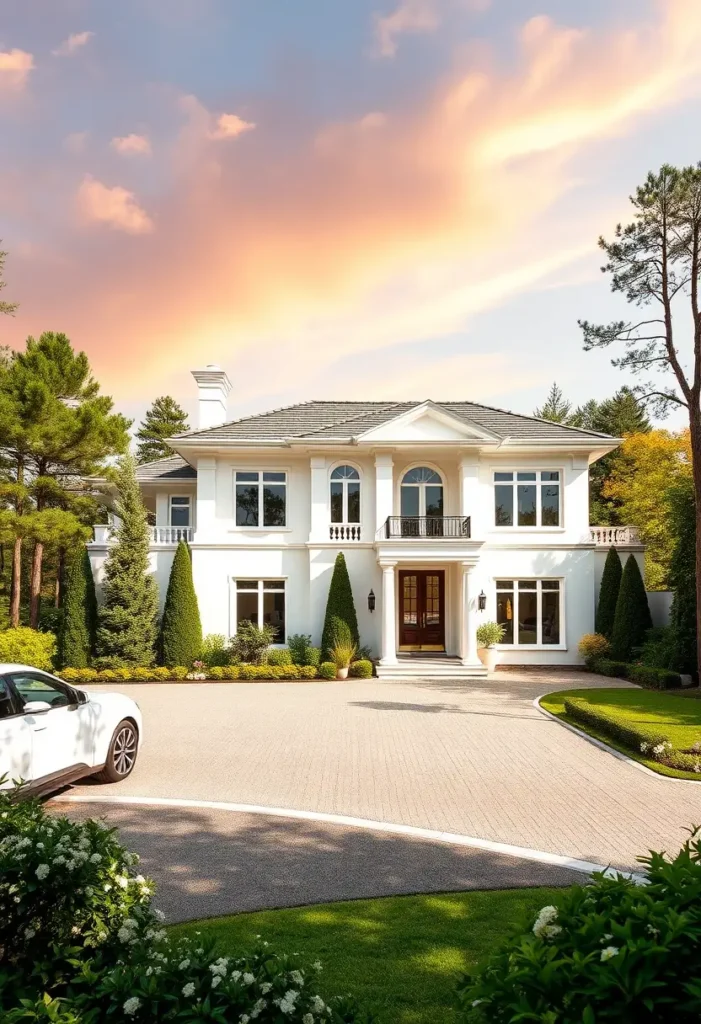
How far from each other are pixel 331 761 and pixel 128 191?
45.7 feet

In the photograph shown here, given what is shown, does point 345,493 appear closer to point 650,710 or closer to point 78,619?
point 78,619

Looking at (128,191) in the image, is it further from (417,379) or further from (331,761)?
(417,379)

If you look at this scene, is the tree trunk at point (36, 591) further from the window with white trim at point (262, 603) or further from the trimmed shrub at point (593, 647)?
the trimmed shrub at point (593, 647)

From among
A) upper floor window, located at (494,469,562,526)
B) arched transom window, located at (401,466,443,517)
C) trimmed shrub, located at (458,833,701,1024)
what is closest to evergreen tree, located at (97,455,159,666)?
arched transom window, located at (401,466,443,517)

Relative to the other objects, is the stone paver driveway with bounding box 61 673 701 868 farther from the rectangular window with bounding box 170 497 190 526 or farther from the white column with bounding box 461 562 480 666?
the rectangular window with bounding box 170 497 190 526

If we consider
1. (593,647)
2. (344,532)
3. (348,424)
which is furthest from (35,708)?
(593,647)

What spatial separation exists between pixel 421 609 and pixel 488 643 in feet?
9.49

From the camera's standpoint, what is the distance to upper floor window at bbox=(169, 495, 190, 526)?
82.0ft

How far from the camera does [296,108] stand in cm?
1366

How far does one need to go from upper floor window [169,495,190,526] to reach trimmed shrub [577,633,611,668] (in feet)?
48.7

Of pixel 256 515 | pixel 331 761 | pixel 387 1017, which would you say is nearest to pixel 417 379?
pixel 256 515

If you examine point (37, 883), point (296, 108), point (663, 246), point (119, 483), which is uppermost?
point (296, 108)

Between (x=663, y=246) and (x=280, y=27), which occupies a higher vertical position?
(x=280, y=27)

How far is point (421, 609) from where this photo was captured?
23266mm
